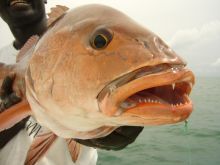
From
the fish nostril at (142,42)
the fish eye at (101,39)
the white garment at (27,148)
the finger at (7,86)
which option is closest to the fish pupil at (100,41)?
the fish eye at (101,39)

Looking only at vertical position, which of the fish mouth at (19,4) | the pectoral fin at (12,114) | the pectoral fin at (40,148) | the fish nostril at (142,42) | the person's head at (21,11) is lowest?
the pectoral fin at (40,148)

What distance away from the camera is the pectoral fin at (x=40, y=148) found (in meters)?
2.11

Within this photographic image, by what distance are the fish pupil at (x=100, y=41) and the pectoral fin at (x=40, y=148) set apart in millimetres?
1075

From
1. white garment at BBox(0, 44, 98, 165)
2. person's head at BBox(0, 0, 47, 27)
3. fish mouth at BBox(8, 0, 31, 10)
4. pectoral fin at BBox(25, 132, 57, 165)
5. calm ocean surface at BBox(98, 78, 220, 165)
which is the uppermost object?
fish mouth at BBox(8, 0, 31, 10)

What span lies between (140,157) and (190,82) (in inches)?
335

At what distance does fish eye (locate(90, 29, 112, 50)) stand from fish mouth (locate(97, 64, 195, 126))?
0.61ft

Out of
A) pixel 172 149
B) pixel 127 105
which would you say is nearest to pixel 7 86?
pixel 127 105

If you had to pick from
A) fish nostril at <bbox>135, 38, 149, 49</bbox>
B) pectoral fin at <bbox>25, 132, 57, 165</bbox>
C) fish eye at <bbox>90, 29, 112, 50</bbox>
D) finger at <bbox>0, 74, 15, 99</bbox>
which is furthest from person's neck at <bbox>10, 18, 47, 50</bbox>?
fish nostril at <bbox>135, 38, 149, 49</bbox>

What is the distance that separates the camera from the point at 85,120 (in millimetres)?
1349

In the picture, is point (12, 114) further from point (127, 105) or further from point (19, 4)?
point (19, 4)

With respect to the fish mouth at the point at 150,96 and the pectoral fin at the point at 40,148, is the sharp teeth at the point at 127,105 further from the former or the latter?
the pectoral fin at the point at 40,148

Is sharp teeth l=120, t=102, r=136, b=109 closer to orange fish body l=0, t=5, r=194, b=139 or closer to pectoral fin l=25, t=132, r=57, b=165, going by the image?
orange fish body l=0, t=5, r=194, b=139

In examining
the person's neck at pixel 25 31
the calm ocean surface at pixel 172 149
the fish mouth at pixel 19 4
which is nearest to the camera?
the fish mouth at pixel 19 4

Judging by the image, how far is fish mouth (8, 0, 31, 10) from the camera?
3238 mm
